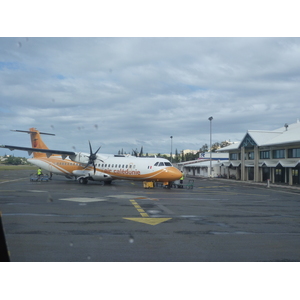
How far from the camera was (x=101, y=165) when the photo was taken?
36656 millimetres

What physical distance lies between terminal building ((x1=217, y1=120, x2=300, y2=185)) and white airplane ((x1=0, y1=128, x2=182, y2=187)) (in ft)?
59.3

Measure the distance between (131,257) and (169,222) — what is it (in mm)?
5251

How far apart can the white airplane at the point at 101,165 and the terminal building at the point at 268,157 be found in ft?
59.3

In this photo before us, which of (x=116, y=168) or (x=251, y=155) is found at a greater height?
(x=251, y=155)

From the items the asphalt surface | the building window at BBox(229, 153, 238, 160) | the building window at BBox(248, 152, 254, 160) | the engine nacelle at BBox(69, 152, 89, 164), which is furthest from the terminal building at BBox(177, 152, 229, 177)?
the asphalt surface

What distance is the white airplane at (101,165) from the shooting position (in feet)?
104

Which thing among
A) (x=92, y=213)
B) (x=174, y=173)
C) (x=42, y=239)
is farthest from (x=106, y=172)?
(x=42, y=239)

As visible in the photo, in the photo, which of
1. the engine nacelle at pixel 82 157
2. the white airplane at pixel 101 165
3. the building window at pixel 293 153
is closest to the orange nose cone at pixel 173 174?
the white airplane at pixel 101 165

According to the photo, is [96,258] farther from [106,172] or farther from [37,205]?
[106,172]

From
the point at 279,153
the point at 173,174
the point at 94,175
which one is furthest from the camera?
the point at 279,153

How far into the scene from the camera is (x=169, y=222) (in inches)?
511

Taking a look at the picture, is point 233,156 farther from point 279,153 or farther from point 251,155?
point 279,153

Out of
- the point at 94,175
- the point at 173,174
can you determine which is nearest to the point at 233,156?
the point at 173,174

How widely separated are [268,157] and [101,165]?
2665 centimetres
